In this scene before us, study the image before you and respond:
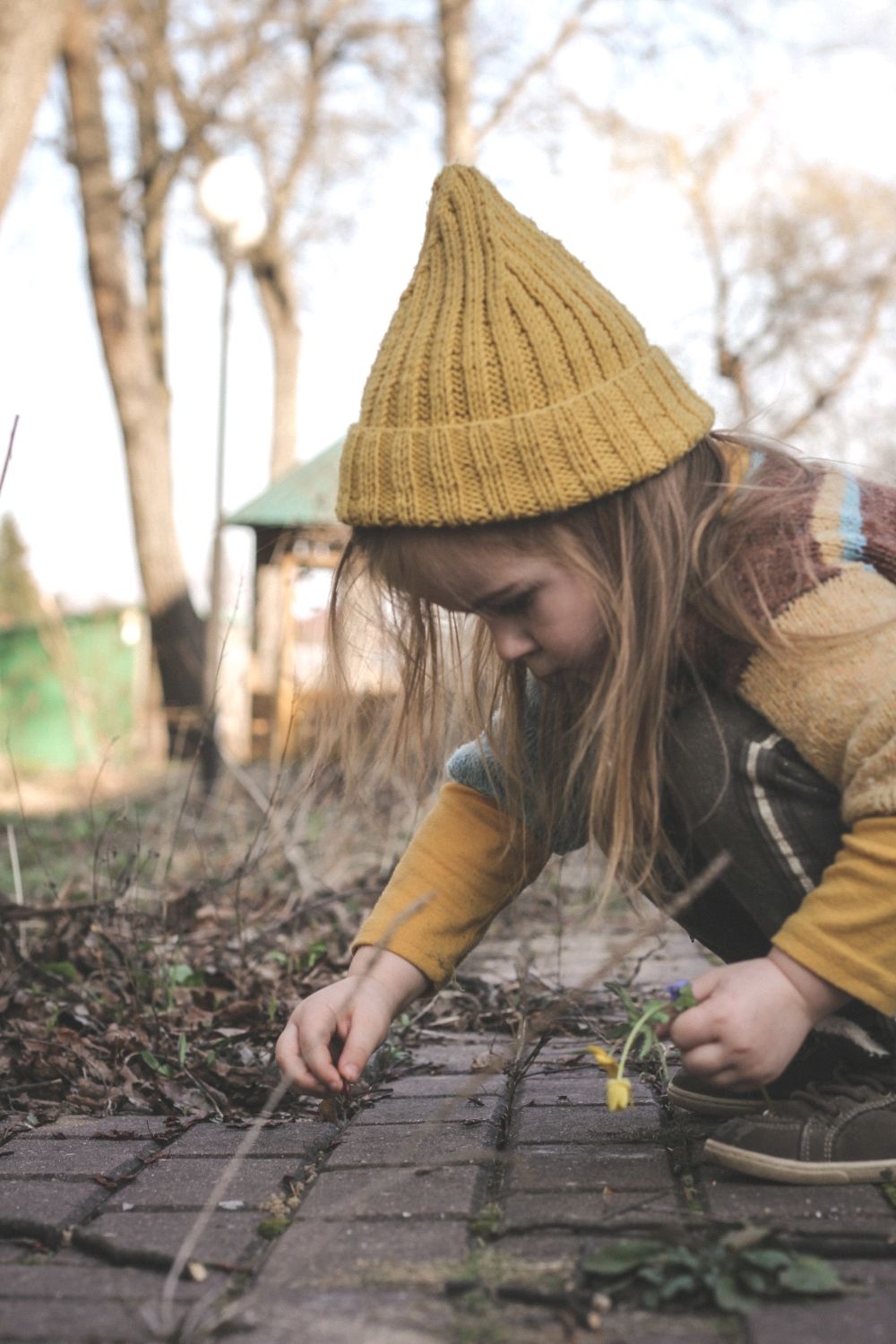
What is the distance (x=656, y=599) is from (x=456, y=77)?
9075 millimetres

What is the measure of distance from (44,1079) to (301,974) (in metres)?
0.73

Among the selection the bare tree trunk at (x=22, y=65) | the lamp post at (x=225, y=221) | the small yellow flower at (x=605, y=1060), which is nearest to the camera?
the small yellow flower at (x=605, y=1060)

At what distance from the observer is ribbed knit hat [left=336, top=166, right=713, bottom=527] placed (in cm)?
168

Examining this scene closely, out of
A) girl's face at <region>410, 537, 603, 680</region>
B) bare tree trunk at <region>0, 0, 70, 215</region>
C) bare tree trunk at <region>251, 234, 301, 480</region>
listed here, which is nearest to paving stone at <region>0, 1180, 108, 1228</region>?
girl's face at <region>410, 537, 603, 680</region>

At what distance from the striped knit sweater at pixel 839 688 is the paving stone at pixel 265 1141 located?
275 mm

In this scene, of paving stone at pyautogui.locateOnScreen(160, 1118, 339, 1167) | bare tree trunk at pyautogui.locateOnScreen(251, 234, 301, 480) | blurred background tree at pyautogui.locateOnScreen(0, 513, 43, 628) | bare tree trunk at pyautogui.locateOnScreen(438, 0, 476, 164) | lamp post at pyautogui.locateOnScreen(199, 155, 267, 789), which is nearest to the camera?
paving stone at pyautogui.locateOnScreen(160, 1118, 339, 1167)

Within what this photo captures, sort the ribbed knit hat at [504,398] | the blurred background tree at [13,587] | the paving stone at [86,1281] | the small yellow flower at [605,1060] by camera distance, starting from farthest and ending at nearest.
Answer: the blurred background tree at [13,587]
the ribbed knit hat at [504,398]
the small yellow flower at [605,1060]
the paving stone at [86,1281]

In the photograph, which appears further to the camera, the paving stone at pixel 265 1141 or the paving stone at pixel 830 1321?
the paving stone at pixel 265 1141

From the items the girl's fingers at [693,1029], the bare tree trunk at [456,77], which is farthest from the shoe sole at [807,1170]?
the bare tree trunk at [456,77]

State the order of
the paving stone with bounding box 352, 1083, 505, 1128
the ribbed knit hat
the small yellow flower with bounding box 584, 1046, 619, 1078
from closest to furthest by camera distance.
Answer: the small yellow flower with bounding box 584, 1046, 619, 1078 < the ribbed knit hat < the paving stone with bounding box 352, 1083, 505, 1128

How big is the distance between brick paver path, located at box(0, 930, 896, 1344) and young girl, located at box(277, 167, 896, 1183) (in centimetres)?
12

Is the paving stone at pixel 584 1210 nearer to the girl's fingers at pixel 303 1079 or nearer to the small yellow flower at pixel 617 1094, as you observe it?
the small yellow flower at pixel 617 1094

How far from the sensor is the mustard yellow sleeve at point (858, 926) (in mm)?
1501

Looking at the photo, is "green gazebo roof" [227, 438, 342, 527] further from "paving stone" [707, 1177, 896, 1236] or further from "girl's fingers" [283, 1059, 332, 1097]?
"paving stone" [707, 1177, 896, 1236]
